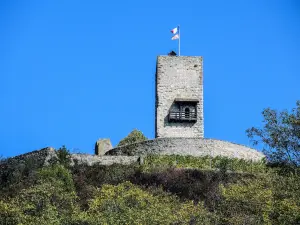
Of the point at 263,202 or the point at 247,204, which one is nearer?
the point at 263,202

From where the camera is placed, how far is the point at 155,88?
2539 inches

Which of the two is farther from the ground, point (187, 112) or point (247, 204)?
point (187, 112)

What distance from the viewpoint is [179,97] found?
63.4 meters

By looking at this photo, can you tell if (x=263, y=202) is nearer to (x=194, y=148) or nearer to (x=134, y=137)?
(x=194, y=148)

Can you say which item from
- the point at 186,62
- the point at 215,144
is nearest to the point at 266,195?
the point at 215,144

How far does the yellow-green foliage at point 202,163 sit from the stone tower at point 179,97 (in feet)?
22.4

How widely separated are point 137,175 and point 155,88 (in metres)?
12.7

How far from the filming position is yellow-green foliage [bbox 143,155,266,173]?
54.4 metres

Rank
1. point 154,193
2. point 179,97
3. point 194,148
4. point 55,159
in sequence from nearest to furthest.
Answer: point 154,193 → point 55,159 → point 194,148 → point 179,97

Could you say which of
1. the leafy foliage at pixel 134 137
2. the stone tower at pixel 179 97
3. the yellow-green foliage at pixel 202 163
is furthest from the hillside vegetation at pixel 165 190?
the leafy foliage at pixel 134 137

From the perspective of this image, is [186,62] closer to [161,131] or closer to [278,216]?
[161,131]

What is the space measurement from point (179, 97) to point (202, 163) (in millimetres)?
8974

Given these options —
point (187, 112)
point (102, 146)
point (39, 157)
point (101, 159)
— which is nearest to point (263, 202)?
point (101, 159)

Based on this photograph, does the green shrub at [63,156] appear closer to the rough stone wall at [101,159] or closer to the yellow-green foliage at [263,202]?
the rough stone wall at [101,159]
